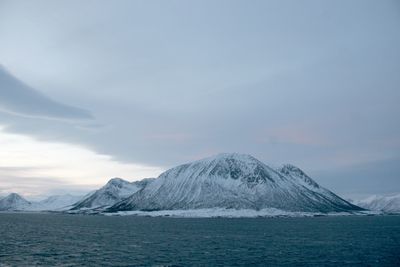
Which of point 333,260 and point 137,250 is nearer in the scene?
point 333,260

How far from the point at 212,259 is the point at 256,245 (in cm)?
3571

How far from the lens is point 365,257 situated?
104312 millimetres

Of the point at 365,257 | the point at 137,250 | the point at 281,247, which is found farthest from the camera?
the point at 281,247

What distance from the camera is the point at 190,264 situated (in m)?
91.2

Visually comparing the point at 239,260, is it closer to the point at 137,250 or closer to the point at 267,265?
the point at 267,265

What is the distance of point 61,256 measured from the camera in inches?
3984

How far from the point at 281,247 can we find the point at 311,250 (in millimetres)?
10314

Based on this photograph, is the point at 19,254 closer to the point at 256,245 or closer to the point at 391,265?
the point at 256,245

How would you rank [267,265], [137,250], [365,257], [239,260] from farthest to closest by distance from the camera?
[137,250] < [365,257] < [239,260] < [267,265]

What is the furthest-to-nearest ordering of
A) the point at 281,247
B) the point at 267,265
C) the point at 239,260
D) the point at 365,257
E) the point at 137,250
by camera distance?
the point at 281,247
the point at 137,250
the point at 365,257
the point at 239,260
the point at 267,265

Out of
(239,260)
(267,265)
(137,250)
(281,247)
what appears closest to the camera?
(267,265)

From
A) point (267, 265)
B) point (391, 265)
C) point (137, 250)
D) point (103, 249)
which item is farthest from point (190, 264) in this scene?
point (391, 265)

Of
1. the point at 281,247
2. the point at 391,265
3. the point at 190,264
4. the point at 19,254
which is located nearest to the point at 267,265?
the point at 190,264

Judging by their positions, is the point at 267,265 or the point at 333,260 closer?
the point at 267,265
